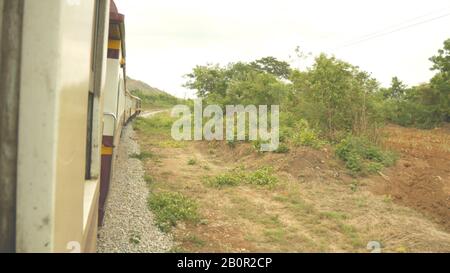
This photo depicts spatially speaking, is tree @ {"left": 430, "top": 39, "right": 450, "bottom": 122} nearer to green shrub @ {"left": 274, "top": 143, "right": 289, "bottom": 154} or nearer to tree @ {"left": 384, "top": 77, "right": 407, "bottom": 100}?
tree @ {"left": 384, "top": 77, "right": 407, "bottom": 100}

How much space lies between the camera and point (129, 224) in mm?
5629

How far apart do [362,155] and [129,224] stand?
675cm

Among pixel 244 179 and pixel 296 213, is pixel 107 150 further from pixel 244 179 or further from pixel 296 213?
pixel 244 179

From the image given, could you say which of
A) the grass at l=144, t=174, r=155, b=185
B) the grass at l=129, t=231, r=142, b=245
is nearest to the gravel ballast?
the grass at l=129, t=231, r=142, b=245

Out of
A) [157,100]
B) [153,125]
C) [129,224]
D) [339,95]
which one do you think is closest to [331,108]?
[339,95]

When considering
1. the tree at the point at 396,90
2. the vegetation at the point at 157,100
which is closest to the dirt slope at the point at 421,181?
the tree at the point at 396,90

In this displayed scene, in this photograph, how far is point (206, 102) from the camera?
802 inches

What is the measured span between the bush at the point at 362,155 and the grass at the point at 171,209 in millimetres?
4393

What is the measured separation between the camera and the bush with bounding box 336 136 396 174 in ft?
31.7

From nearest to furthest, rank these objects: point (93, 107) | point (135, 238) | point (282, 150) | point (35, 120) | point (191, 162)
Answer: point (35, 120) → point (93, 107) → point (135, 238) → point (282, 150) → point (191, 162)

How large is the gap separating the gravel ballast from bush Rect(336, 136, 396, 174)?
4916mm

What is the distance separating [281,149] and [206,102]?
9.81 m

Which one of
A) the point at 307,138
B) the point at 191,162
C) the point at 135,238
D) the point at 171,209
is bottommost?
the point at 135,238
